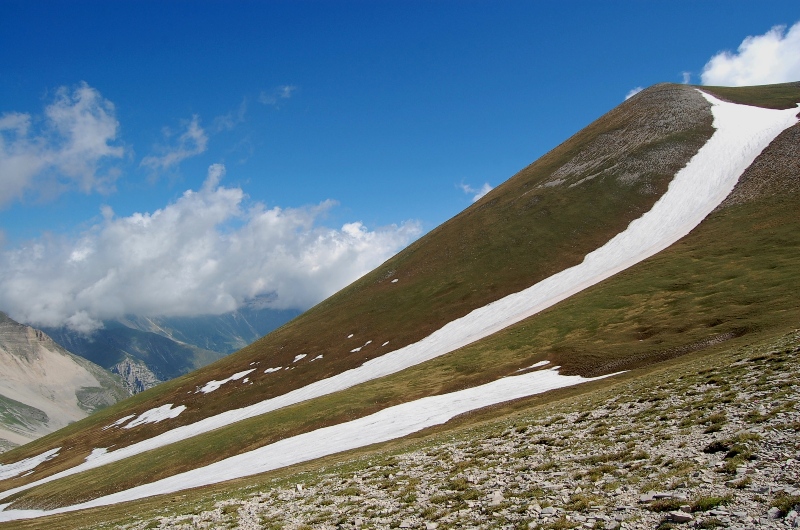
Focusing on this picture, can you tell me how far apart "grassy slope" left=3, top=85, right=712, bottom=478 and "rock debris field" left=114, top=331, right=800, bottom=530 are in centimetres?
6237

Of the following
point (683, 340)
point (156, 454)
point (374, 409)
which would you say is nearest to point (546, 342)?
point (683, 340)

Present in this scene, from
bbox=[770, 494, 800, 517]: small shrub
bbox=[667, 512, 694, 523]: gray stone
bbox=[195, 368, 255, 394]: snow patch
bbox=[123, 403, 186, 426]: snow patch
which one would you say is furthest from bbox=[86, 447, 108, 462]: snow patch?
bbox=[770, 494, 800, 517]: small shrub

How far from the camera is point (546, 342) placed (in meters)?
63.8

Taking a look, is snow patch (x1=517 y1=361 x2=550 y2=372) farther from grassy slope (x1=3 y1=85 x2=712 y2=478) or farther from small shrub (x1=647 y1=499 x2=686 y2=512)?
small shrub (x1=647 y1=499 x2=686 y2=512)

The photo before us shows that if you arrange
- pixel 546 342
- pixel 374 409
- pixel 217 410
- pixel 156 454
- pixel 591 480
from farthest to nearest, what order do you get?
1. pixel 217 410
2. pixel 156 454
3. pixel 546 342
4. pixel 374 409
5. pixel 591 480

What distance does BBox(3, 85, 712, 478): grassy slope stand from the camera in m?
97.4

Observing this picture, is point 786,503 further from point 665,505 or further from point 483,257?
point 483,257

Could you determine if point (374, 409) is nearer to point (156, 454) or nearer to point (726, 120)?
point (156, 454)

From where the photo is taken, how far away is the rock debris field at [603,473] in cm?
1359

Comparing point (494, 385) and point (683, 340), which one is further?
point (494, 385)

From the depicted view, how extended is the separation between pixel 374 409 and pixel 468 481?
134 feet

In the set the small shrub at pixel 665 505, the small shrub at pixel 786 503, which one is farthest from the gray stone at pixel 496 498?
the small shrub at pixel 786 503

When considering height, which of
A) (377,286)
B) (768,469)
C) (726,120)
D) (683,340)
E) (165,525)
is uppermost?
(726,120)

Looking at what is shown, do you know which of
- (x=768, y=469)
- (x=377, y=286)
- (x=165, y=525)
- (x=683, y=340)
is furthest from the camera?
(x=377, y=286)
